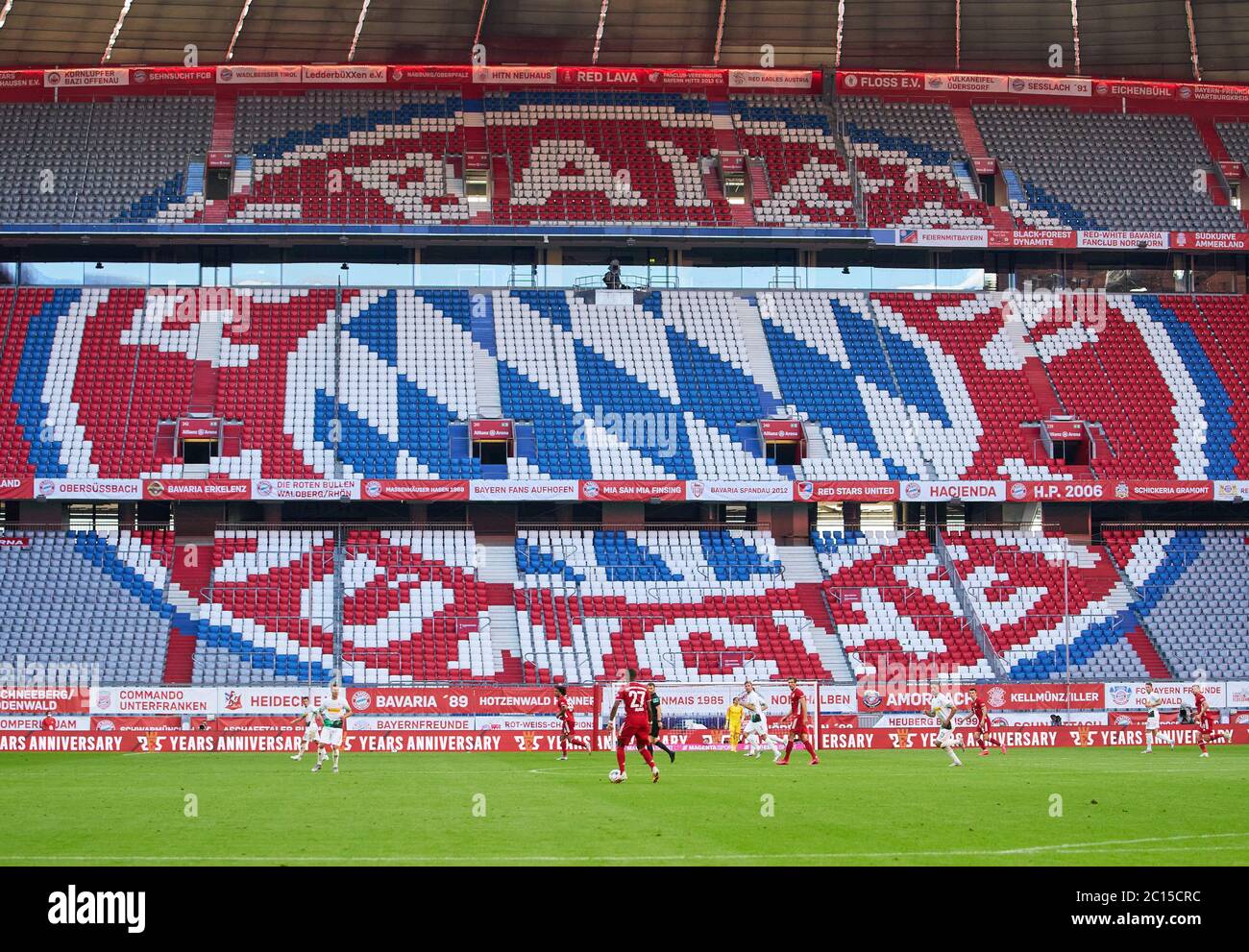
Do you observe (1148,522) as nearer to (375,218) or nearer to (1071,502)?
(1071,502)

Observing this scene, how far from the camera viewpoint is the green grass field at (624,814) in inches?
639

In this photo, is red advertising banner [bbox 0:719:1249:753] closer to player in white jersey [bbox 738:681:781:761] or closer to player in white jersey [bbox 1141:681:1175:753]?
player in white jersey [bbox 1141:681:1175:753]

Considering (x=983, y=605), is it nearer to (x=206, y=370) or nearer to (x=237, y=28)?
(x=206, y=370)

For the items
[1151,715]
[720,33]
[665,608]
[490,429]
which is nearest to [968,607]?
[665,608]

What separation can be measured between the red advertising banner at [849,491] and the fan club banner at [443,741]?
11.3m

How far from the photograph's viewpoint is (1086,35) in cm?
5456

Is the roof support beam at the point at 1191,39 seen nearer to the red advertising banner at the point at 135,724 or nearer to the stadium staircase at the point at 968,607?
the stadium staircase at the point at 968,607

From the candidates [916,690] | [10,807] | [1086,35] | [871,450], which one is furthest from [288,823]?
[1086,35]

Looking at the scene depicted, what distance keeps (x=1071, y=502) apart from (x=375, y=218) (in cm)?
2436

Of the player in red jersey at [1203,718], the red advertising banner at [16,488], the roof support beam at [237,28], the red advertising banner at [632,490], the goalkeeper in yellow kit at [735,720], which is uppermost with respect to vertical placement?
the roof support beam at [237,28]

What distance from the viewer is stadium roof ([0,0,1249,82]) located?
51150 millimetres

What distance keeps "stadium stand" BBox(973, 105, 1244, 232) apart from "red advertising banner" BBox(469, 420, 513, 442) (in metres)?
19.4

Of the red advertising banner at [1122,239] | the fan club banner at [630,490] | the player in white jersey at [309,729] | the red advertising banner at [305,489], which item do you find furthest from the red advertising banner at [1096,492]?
the player in white jersey at [309,729]
